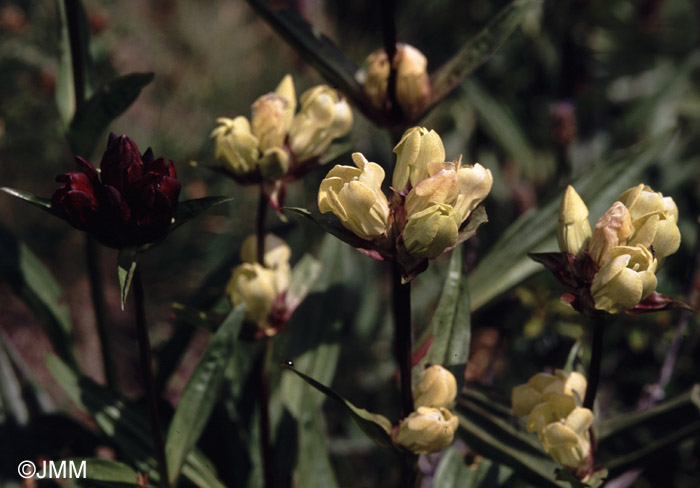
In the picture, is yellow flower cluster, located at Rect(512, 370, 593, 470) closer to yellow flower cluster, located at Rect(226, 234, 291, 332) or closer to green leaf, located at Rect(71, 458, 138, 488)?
yellow flower cluster, located at Rect(226, 234, 291, 332)

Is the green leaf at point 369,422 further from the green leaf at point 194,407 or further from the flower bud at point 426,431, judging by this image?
the green leaf at point 194,407

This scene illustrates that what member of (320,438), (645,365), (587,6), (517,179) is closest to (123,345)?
(320,438)

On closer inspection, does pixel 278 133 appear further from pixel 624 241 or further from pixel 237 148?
pixel 624 241

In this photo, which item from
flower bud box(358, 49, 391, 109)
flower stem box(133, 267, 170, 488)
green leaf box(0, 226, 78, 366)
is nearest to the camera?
flower stem box(133, 267, 170, 488)

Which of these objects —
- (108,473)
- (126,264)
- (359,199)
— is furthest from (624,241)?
(108,473)

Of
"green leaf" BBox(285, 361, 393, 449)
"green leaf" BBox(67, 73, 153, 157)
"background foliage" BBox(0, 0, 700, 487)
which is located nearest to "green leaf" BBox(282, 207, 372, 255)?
"green leaf" BBox(285, 361, 393, 449)
